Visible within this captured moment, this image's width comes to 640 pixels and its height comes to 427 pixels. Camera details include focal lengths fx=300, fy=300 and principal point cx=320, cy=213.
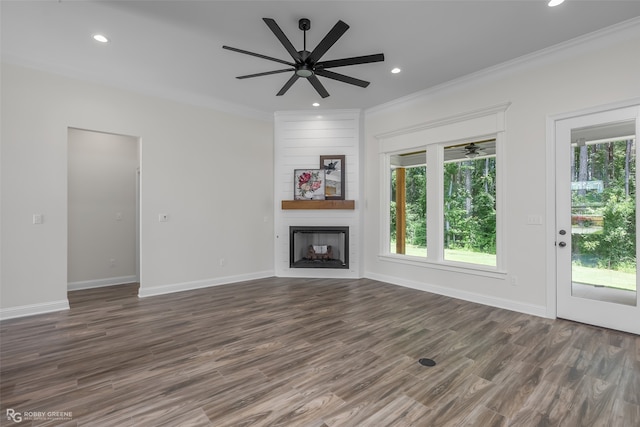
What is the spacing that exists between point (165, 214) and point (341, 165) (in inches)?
123

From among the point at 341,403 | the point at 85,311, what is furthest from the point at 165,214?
the point at 341,403

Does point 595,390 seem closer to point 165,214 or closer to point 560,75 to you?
point 560,75

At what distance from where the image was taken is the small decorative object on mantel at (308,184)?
5633mm

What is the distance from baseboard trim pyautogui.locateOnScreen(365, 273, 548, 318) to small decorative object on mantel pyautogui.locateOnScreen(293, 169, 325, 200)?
1.87 meters

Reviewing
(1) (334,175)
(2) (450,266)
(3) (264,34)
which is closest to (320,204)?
(1) (334,175)

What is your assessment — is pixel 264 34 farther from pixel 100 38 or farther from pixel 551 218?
pixel 551 218

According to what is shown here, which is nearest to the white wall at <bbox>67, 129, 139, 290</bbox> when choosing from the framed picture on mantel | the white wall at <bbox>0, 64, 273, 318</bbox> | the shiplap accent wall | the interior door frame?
the white wall at <bbox>0, 64, 273, 318</bbox>

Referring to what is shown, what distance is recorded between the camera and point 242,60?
372 cm

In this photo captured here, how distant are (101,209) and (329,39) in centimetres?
484

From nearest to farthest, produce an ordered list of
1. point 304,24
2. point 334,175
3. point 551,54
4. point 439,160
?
point 304,24
point 551,54
point 439,160
point 334,175

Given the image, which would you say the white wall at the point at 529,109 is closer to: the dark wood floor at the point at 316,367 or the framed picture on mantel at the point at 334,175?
the dark wood floor at the point at 316,367

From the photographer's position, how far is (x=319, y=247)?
19.1 feet

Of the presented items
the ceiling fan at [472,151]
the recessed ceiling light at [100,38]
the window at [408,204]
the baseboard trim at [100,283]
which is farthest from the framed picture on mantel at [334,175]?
the baseboard trim at [100,283]

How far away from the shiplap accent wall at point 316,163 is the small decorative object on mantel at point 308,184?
12 centimetres
